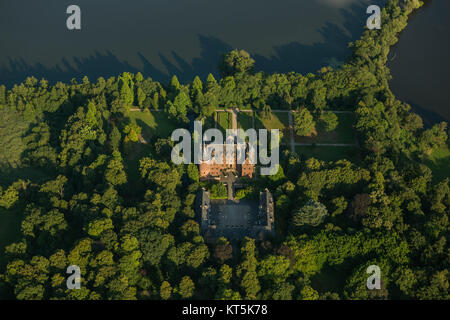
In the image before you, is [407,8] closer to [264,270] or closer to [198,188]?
[198,188]

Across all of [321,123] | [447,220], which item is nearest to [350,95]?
[321,123]

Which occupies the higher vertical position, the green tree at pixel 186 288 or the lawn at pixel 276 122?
the lawn at pixel 276 122

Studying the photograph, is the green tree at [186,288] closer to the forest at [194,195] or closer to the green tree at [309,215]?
the forest at [194,195]

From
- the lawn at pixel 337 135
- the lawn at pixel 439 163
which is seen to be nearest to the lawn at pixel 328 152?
the lawn at pixel 337 135

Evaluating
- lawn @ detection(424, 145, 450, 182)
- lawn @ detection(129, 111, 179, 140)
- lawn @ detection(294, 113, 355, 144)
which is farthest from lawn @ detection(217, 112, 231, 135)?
lawn @ detection(424, 145, 450, 182)

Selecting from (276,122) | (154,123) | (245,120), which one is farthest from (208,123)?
(276,122)

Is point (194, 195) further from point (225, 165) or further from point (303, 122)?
point (303, 122)
